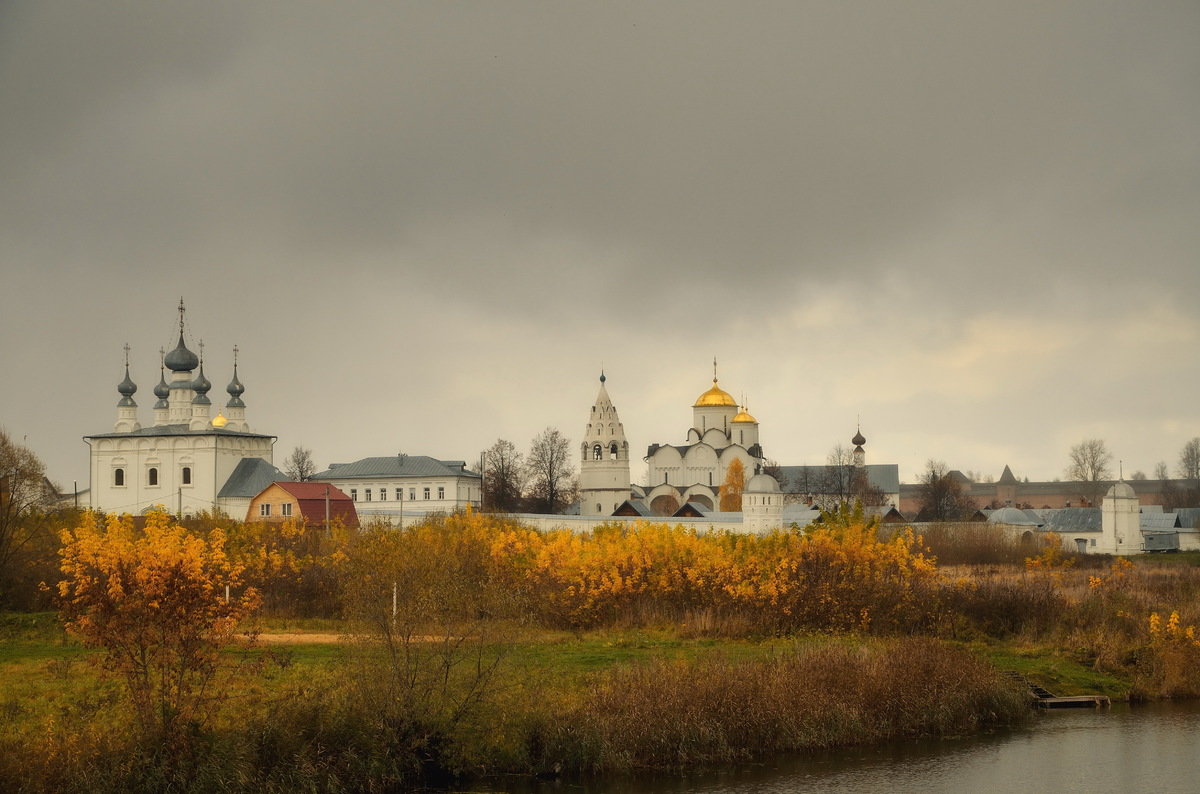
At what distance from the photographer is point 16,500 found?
33688 mm

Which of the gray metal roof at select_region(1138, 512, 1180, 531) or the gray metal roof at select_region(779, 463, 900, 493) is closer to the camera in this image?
the gray metal roof at select_region(1138, 512, 1180, 531)

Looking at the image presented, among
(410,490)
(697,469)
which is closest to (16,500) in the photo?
(410,490)

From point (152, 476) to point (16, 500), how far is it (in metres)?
35.9

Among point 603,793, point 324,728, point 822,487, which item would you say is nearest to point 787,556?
point 603,793

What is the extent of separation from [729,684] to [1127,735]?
5518 millimetres

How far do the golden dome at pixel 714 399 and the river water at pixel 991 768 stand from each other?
69265mm

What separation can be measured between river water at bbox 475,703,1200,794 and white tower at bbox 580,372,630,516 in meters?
61.0

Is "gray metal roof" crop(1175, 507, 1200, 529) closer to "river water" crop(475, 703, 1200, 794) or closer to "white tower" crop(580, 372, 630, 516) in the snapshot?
"white tower" crop(580, 372, 630, 516)

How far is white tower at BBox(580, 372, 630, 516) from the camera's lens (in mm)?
80688

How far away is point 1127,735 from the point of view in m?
19.2

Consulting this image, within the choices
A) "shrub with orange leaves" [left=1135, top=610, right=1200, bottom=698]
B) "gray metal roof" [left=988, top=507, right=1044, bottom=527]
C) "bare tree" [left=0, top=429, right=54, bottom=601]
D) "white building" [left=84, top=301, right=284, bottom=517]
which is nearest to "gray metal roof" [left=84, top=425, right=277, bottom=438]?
"white building" [left=84, top=301, right=284, bottom=517]

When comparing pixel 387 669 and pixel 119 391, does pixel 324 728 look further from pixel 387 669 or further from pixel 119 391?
pixel 119 391

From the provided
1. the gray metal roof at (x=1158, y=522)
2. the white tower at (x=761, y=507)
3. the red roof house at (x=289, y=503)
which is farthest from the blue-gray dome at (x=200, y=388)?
the gray metal roof at (x=1158, y=522)

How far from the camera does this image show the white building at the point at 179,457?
221ft
